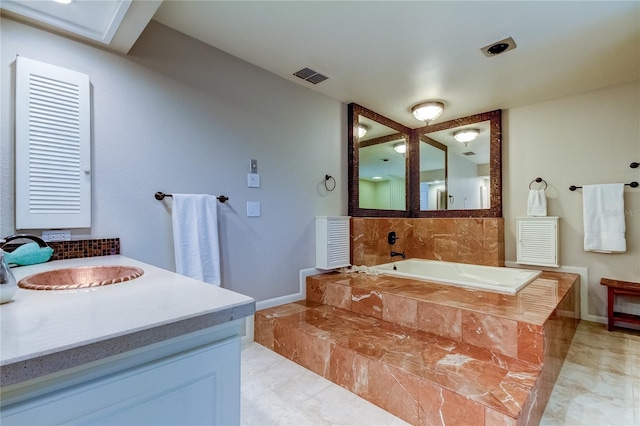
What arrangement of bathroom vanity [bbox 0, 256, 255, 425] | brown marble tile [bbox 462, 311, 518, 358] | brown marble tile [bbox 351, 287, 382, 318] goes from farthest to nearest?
brown marble tile [bbox 351, 287, 382, 318]
brown marble tile [bbox 462, 311, 518, 358]
bathroom vanity [bbox 0, 256, 255, 425]

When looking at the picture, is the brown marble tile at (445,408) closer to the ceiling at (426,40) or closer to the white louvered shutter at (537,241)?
the ceiling at (426,40)

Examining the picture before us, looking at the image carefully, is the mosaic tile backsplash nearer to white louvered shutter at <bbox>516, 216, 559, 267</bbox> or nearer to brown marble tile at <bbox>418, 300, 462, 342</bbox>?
brown marble tile at <bbox>418, 300, 462, 342</bbox>

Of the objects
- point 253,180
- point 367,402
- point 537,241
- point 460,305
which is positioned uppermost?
point 253,180

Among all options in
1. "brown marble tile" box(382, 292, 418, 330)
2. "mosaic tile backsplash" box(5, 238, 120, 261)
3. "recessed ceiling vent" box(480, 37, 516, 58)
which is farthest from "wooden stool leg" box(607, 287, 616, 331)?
"mosaic tile backsplash" box(5, 238, 120, 261)

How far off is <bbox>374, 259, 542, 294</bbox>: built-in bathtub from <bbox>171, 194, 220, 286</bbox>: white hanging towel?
1757mm

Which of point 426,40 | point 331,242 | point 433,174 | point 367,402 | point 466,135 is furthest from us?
point 433,174

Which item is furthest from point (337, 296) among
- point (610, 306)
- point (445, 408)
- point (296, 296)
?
point (610, 306)

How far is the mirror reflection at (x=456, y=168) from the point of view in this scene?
12.0 ft

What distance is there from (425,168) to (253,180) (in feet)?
8.40

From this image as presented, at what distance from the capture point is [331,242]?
3047 mm

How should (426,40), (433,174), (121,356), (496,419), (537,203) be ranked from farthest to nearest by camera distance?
(433,174) < (537,203) < (426,40) < (496,419) < (121,356)

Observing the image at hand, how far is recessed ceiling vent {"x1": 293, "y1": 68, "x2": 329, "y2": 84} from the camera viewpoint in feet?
8.74

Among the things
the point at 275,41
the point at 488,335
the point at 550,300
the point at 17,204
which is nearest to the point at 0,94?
the point at 17,204

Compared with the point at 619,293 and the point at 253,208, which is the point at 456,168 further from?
the point at 253,208
